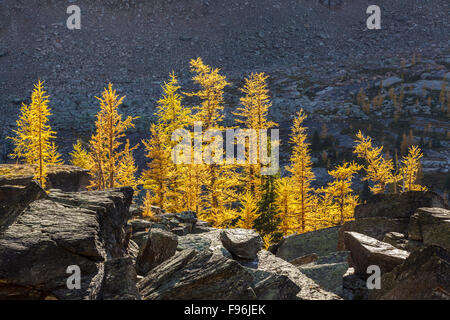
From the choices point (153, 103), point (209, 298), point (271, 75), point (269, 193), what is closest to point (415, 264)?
point (209, 298)

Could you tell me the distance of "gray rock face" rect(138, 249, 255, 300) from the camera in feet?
18.0

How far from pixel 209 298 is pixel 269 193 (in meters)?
18.5

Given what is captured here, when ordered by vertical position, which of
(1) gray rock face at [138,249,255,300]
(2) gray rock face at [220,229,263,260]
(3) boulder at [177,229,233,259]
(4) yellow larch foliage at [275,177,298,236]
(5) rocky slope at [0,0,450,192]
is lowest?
(4) yellow larch foliage at [275,177,298,236]

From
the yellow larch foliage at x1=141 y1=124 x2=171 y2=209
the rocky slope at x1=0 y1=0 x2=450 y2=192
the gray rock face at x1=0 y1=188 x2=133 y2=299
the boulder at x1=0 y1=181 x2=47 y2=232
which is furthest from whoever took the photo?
the rocky slope at x1=0 y1=0 x2=450 y2=192

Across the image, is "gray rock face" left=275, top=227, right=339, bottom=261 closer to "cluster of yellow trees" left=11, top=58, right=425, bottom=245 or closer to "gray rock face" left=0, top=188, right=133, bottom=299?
"gray rock face" left=0, top=188, right=133, bottom=299

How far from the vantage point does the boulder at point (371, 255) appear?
6.56m

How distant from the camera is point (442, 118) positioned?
6006cm

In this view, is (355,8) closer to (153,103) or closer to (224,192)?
(153,103)

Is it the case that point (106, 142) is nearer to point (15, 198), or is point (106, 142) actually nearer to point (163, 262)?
point (15, 198)

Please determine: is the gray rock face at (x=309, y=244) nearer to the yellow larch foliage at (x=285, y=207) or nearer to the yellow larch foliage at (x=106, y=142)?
the yellow larch foliage at (x=285, y=207)

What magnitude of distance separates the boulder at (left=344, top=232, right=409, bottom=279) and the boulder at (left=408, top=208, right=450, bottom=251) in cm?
140

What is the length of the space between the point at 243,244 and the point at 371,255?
10.5 feet

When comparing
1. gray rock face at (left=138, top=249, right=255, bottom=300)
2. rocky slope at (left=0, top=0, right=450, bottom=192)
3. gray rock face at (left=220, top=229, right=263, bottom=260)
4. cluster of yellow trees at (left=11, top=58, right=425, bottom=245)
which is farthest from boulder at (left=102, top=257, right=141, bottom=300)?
rocky slope at (left=0, top=0, right=450, bottom=192)

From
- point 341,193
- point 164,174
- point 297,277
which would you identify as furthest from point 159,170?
point 297,277
